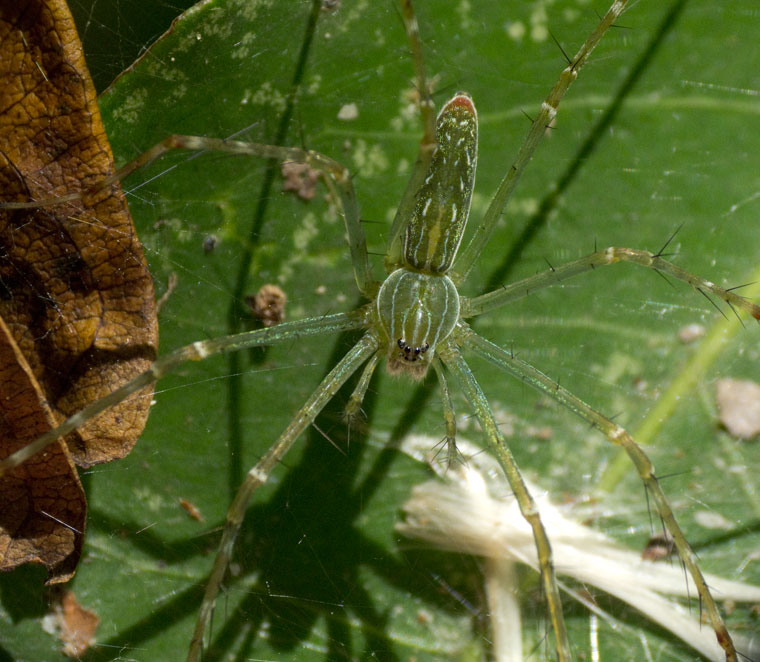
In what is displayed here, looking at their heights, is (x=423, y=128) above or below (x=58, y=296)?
above

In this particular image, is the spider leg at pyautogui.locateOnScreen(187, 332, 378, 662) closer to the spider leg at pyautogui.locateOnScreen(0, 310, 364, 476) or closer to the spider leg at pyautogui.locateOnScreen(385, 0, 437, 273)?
the spider leg at pyautogui.locateOnScreen(0, 310, 364, 476)

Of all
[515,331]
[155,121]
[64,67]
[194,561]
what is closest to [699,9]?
[515,331]

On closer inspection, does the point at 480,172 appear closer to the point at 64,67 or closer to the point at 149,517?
the point at 64,67

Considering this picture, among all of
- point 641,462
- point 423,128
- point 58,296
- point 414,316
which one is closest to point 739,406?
point 641,462

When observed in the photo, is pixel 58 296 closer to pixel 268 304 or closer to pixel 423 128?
pixel 268 304

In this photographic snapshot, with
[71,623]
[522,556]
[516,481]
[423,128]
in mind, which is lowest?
[71,623]

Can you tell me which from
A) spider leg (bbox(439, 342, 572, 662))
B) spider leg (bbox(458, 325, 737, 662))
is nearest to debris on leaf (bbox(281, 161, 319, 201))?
spider leg (bbox(439, 342, 572, 662))
